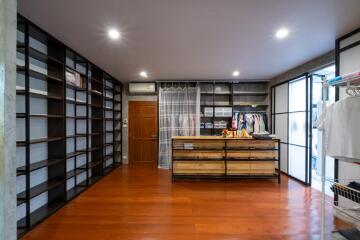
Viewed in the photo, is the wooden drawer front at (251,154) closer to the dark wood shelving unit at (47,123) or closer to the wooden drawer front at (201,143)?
the wooden drawer front at (201,143)

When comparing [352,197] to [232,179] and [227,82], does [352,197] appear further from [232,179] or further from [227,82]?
[227,82]

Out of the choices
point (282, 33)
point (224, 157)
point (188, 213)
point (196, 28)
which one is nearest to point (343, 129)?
point (282, 33)

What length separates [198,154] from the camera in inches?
171

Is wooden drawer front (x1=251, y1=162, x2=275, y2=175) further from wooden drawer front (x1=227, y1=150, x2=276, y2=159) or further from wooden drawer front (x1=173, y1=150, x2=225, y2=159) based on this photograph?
wooden drawer front (x1=173, y1=150, x2=225, y2=159)

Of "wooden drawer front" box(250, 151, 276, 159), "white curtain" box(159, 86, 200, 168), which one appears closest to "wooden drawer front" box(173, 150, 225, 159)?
"wooden drawer front" box(250, 151, 276, 159)

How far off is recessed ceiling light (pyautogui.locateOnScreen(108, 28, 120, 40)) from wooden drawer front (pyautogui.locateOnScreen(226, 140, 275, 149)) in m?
3.01

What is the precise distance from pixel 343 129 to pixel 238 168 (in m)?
2.71

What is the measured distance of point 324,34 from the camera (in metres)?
2.73

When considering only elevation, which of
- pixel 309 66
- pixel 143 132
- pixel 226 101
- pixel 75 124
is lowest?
pixel 143 132

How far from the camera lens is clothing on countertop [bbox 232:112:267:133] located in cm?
563

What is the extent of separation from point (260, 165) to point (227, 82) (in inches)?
105

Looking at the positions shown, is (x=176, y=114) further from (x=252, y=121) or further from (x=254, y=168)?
(x=254, y=168)

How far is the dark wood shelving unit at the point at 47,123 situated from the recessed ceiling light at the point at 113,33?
2.88ft

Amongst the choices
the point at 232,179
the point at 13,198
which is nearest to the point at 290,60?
the point at 232,179
